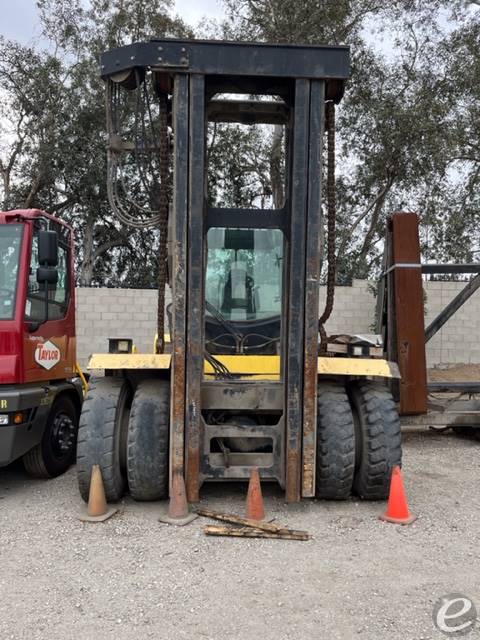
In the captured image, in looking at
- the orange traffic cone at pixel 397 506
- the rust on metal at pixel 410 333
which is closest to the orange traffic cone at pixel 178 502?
the orange traffic cone at pixel 397 506

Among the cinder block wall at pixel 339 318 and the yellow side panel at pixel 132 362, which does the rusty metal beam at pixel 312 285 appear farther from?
the cinder block wall at pixel 339 318

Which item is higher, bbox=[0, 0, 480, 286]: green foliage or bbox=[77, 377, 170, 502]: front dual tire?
bbox=[0, 0, 480, 286]: green foliage

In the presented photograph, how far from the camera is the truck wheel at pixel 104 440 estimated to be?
15.5 ft

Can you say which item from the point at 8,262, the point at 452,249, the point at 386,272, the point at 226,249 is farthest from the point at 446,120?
the point at 8,262

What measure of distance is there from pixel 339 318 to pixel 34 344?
9647mm

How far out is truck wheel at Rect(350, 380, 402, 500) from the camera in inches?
191

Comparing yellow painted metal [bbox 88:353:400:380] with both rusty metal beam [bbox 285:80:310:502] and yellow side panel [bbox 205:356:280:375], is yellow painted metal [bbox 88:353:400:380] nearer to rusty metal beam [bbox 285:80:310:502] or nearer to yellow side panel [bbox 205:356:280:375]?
yellow side panel [bbox 205:356:280:375]

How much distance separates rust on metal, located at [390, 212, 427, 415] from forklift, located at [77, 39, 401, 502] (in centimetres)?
204

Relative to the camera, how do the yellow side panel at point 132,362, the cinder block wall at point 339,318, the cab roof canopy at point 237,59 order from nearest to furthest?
the cab roof canopy at point 237,59, the yellow side panel at point 132,362, the cinder block wall at point 339,318

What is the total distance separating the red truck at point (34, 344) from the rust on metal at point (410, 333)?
154 inches

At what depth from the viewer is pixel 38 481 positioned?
233 inches

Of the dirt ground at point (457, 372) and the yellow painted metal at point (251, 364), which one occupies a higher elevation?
the yellow painted metal at point (251, 364)

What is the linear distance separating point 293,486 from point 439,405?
12.1ft

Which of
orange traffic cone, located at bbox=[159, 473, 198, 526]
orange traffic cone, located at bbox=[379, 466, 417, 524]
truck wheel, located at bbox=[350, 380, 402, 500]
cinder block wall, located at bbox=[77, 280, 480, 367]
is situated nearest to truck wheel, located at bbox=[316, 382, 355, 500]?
truck wheel, located at bbox=[350, 380, 402, 500]
